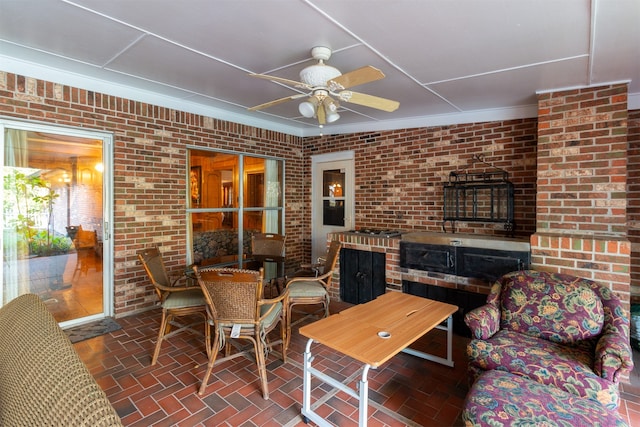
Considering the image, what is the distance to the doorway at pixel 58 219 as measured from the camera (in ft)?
10.0

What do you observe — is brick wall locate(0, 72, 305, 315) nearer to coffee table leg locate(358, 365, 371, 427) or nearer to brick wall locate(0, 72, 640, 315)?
brick wall locate(0, 72, 640, 315)

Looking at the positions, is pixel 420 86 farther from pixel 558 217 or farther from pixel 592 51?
pixel 558 217

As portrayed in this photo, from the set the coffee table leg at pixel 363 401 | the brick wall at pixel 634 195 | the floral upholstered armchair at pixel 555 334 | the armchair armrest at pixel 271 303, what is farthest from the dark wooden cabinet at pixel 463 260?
the coffee table leg at pixel 363 401

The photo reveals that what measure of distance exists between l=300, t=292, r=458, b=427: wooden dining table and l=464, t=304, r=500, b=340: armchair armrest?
0.61 feet

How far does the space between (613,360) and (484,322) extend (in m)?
0.70

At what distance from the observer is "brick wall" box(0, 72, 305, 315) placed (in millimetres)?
3061

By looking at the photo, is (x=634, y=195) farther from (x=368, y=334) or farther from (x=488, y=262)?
(x=368, y=334)

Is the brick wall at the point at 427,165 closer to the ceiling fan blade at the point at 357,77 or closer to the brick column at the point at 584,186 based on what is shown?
the brick column at the point at 584,186

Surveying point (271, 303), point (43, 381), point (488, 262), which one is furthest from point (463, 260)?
point (43, 381)

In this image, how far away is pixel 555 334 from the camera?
7.64 ft

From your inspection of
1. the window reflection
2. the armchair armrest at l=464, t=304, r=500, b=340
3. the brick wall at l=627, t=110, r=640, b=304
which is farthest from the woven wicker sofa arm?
the brick wall at l=627, t=110, r=640, b=304

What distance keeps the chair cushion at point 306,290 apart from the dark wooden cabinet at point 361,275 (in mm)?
1013

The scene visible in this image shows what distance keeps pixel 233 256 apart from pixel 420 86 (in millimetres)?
3407

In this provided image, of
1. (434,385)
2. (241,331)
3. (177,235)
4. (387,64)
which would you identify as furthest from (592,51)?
(177,235)
